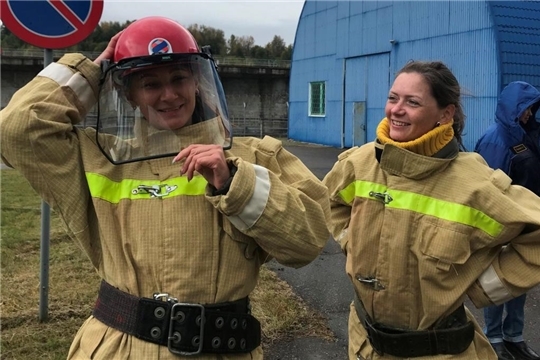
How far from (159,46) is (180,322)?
97 cm

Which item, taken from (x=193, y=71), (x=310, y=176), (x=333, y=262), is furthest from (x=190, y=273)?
(x=333, y=262)

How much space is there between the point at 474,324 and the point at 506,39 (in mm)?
13181

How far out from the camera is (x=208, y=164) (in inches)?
69.2

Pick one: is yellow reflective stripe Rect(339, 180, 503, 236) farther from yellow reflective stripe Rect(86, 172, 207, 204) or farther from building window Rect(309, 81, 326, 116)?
building window Rect(309, 81, 326, 116)

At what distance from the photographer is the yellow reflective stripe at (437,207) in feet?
7.97

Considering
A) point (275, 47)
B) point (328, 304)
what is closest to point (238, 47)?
point (275, 47)

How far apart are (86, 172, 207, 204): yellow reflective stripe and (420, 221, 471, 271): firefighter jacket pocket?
3.54 ft

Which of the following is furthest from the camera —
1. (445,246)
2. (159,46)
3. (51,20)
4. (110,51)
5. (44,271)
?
(44,271)

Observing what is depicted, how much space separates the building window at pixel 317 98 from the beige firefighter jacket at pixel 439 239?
20.9 m

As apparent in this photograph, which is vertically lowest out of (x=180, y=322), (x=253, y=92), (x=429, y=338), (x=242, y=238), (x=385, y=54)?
(x=429, y=338)

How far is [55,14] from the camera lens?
4.24m

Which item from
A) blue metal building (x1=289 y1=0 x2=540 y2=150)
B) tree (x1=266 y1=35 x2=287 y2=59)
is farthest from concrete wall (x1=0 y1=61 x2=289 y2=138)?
tree (x1=266 y1=35 x2=287 y2=59)

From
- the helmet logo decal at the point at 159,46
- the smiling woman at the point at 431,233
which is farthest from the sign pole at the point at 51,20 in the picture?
the smiling woman at the point at 431,233

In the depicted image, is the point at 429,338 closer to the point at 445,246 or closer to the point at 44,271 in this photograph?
the point at 445,246
